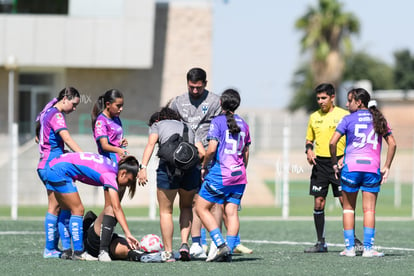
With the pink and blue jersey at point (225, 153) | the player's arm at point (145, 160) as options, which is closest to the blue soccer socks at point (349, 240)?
the pink and blue jersey at point (225, 153)

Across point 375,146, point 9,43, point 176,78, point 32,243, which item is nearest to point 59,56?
point 9,43

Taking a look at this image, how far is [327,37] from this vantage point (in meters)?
53.7

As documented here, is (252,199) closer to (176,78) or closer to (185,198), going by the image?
(176,78)

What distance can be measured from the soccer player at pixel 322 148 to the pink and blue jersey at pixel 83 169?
312cm

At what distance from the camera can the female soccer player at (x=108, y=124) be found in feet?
34.4

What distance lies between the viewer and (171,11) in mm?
36312

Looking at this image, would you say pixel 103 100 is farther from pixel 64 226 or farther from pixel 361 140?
pixel 361 140

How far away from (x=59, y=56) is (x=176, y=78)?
Result: 4708 millimetres

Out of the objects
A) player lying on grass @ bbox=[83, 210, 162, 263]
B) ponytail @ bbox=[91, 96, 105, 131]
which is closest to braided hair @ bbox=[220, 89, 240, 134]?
ponytail @ bbox=[91, 96, 105, 131]

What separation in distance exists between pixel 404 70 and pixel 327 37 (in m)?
32.0

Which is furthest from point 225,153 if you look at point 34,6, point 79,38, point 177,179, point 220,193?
point 34,6

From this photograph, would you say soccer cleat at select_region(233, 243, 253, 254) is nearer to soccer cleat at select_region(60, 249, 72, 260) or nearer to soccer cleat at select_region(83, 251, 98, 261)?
soccer cleat at select_region(83, 251, 98, 261)

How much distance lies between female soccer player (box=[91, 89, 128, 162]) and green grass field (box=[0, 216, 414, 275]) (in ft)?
4.26

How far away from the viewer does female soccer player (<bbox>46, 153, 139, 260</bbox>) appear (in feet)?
33.0
